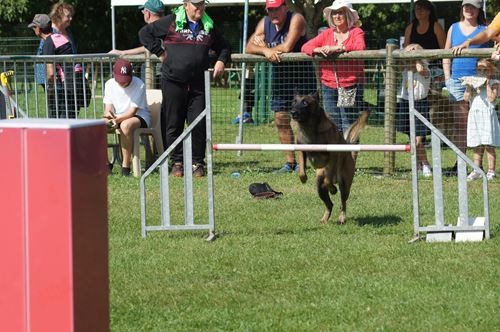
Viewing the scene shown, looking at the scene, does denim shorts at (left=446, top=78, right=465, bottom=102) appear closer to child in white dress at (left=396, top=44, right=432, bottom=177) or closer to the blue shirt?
the blue shirt

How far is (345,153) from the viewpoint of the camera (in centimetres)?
923

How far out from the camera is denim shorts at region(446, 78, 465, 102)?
1191cm

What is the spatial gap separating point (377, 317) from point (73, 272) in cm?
267

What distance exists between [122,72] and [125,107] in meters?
0.48

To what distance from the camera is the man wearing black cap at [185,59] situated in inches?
473

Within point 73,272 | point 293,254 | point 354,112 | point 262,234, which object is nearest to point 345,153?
point 262,234

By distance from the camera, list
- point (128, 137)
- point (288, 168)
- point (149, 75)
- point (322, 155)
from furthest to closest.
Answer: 1. point (149, 75)
2. point (288, 168)
3. point (128, 137)
4. point (322, 155)

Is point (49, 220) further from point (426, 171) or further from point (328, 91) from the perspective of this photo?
point (426, 171)

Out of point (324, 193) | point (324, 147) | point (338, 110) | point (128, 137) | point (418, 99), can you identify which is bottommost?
point (324, 193)

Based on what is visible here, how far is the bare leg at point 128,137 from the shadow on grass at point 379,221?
397 centimetres

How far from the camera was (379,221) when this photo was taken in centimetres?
929

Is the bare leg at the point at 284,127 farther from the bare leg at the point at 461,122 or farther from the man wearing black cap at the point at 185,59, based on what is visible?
the bare leg at the point at 461,122

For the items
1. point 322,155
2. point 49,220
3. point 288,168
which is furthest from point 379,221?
point 49,220

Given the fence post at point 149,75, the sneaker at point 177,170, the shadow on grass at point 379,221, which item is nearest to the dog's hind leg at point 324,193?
the shadow on grass at point 379,221
